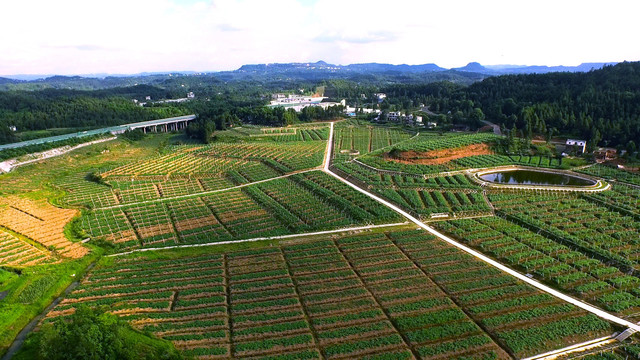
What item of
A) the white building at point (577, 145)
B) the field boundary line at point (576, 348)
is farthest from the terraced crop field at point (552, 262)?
the white building at point (577, 145)

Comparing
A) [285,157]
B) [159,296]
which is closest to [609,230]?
[159,296]

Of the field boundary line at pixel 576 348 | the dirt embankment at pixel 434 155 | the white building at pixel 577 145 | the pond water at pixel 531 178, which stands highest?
the white building at pixel 577 145

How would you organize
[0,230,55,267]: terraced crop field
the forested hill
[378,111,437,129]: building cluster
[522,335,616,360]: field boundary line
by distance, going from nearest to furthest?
[522,335,616,360]: field boundary line → [0,230,55,267]: terraced crop field → the forested hill → [378,111,437,129]: building cluster

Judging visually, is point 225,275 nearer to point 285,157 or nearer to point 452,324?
point 452,324

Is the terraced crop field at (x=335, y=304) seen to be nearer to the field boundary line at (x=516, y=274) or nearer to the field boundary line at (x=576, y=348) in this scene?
the field boundary line at (x=576, y=348)

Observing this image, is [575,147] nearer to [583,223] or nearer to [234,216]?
[583,223]

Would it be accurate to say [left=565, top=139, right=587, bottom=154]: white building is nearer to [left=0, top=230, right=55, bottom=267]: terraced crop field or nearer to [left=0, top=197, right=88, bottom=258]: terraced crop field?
[left=0, top=197, right=88, bottom=258]: terraced crop field

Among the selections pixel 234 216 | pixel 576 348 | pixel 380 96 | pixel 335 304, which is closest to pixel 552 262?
pixel 576 348

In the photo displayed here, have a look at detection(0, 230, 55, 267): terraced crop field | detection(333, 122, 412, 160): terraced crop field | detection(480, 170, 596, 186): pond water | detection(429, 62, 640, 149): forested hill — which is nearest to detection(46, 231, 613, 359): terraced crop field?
detection(0, 230, 55, 267): terraced crop field
